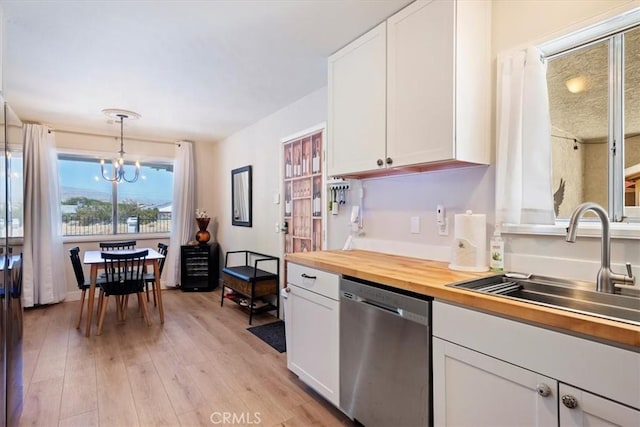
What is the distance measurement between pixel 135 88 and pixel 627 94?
360 cm

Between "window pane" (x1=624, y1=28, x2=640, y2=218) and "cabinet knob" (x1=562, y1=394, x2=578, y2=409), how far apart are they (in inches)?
35.4

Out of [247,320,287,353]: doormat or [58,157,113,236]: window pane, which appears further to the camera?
[58,157,113,236]: window pane

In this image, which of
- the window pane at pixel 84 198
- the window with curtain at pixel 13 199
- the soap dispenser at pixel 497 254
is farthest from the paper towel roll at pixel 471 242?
the window pane at pixel 84 198

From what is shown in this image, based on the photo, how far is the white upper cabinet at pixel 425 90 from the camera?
1.66m

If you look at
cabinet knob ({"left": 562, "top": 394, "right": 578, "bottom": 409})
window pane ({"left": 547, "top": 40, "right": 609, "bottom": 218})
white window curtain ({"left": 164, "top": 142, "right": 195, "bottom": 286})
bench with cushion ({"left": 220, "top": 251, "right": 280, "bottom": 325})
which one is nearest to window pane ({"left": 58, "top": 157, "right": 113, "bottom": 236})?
white window curtain ({"left": 164, "top": 142, "right": 195, "bottom": 286})

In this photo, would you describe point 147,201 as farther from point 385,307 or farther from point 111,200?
point 385,307

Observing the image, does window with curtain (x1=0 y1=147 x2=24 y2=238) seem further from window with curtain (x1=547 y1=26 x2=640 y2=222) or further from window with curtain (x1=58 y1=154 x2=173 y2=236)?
window with curtain (x1=58 y1=154 x2=173 y2=236)

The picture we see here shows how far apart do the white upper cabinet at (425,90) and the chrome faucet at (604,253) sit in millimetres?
548

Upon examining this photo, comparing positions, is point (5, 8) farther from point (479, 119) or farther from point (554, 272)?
point (554, 272)

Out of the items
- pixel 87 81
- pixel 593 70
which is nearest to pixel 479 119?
pixel 593 70

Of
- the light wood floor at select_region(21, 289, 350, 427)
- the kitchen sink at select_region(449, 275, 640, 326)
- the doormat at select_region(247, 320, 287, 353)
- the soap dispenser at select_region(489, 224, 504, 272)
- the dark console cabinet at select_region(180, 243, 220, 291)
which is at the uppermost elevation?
the soap dispenser at select_region(489, 224, 504, 272)

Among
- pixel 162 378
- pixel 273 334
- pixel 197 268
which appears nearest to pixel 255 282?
pixel 273 334

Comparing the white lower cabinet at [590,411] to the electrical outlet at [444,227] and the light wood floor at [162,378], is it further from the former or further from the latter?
the light wood floor at [162,378]

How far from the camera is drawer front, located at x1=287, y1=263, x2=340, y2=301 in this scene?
6.33ft
